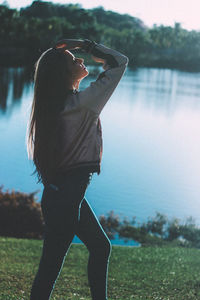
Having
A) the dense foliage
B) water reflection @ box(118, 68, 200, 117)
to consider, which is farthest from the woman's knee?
water reflection @ box(118, 68, 200, 117)

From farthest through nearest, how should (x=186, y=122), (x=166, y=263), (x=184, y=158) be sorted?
(x=186, y=122) < (x=184, y=158) < (x=166, y=263)

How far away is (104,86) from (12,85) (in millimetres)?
57691

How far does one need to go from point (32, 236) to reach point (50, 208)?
1353 centimetres

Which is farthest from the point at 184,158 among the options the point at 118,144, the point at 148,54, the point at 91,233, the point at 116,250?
the point at 148,54

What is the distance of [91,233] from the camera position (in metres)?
2.95

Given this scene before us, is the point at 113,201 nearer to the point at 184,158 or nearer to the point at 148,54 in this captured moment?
the point at 184,158

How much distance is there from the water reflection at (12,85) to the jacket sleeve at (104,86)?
4046 cm

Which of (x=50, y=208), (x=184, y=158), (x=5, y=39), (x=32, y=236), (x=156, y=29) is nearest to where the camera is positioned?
(x=50, y=208)

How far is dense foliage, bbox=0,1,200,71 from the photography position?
2638 inches

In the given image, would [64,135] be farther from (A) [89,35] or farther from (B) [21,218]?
(A) [89,35]

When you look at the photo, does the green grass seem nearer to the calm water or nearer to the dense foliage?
the calm water

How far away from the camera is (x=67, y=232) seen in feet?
9.21

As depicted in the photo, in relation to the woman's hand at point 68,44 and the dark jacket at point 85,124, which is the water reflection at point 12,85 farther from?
the dark jacket at point 85,124

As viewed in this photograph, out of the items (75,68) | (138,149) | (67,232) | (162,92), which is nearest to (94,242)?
(67,232)
